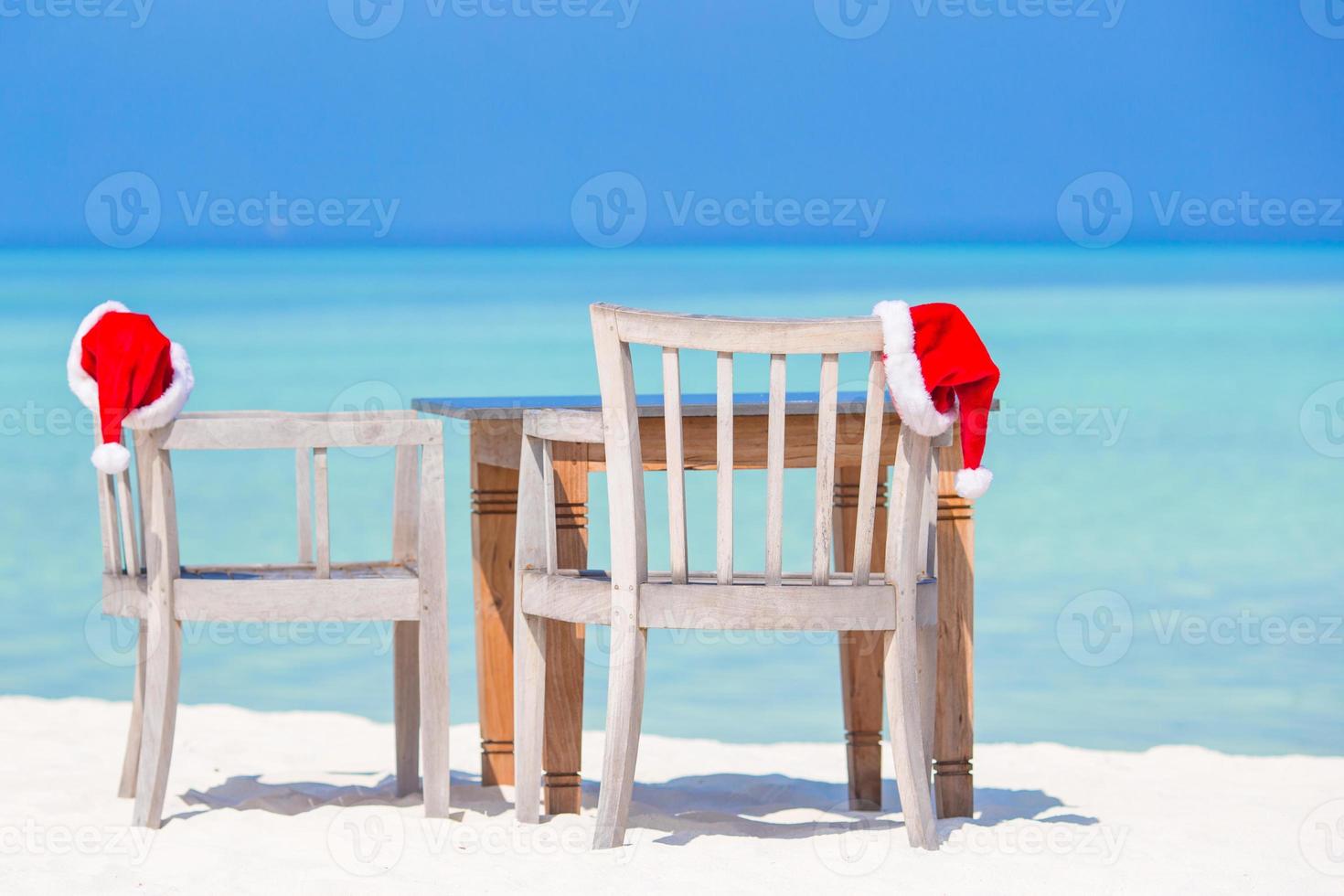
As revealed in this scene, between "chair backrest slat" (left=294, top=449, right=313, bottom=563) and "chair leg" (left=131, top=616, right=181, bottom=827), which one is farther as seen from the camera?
"chair backrest slat" (left=294, top=449, right=313, bottom=563)

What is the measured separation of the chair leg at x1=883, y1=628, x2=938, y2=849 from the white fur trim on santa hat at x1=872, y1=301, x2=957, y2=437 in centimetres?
32

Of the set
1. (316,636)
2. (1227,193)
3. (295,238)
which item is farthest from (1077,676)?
(295,238)

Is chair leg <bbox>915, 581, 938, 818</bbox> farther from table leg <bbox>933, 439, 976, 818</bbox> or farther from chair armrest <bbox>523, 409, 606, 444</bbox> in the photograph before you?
chair armrest <bbox>523, 409, 606, 444</bbox>

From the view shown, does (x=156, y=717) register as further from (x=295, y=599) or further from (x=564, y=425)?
(x=564, y=425)

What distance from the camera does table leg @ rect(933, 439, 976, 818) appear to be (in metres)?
2.84

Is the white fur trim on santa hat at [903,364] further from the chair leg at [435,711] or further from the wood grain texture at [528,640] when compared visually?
the chair leg at [435,711]

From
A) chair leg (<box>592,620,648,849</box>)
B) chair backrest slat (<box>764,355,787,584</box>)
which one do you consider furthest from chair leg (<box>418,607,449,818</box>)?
chair backrest slat (<box>764,355,787,584</box>)

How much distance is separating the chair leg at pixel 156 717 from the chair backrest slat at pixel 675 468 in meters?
0.82

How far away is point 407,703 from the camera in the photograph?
10.2 ft

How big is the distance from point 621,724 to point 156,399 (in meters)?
0.87

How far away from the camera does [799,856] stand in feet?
8.24

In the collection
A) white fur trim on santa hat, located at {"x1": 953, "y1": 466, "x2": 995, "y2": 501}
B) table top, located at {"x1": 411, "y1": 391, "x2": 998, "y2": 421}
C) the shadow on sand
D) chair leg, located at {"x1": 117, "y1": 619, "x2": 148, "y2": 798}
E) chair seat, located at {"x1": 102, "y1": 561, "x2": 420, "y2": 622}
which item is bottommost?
the shadow on sand

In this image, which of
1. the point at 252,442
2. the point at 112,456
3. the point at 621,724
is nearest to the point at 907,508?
the point at 621,724

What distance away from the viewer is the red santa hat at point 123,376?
2613 millimetres
